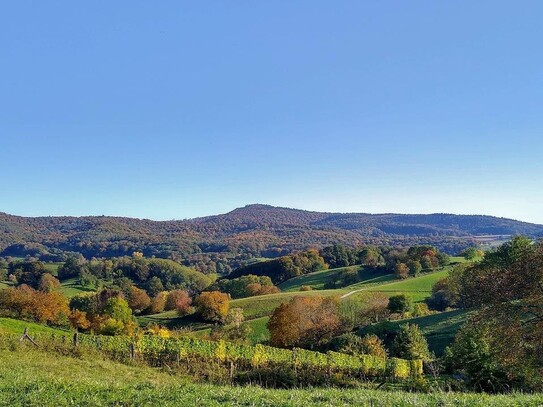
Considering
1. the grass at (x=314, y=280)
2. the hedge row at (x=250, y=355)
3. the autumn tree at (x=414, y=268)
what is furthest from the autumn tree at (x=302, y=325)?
the autumn tree at (x=414, y=268)

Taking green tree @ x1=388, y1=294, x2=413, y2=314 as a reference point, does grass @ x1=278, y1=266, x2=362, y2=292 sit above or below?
below

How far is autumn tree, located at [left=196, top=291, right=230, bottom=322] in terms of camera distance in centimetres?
8581

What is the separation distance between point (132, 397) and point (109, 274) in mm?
160782

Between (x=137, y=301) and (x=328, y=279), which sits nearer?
(x=137, y=301)

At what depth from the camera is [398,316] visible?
67375mm

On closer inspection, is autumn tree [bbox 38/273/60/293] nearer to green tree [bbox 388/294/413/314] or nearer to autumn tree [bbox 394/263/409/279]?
autumn tree [bbox 394/263/409/279]

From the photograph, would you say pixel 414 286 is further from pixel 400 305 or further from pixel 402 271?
pixel 400 305

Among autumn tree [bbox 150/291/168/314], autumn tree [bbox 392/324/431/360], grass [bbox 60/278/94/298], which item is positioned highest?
autumn tree [bbox 392/324/431/360]

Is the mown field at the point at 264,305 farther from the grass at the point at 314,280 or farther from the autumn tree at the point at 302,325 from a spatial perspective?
the grass at the point at 314,280

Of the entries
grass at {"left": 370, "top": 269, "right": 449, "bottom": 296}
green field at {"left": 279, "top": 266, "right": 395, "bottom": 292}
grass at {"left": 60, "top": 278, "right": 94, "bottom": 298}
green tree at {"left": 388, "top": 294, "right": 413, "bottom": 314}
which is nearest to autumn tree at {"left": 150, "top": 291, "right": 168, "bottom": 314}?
grass at {"left": 60, "top": 278, "right": 94, "bottom": 298}

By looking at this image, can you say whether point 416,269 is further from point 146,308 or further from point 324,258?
point 146,308

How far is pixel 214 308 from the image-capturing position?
284 feet

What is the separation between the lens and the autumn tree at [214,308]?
85812mm

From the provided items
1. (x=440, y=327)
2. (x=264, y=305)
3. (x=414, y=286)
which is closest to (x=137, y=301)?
(x=264, y=305)
